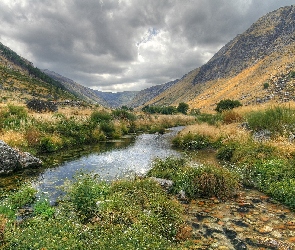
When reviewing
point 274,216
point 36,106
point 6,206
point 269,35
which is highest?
point 269,35

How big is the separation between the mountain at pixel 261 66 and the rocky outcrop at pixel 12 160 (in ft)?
210

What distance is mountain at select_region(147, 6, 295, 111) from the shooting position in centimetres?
8359

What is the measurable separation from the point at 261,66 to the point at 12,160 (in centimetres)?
12998

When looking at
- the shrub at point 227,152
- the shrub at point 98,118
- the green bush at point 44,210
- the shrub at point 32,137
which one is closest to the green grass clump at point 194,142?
the shrub at point 227,152

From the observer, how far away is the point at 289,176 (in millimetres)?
10016

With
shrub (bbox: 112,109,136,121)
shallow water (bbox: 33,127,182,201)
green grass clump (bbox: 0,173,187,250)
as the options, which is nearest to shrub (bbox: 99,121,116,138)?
shallow water (bbox: 33,127,182,201)

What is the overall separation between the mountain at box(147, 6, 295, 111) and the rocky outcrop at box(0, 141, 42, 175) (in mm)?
63911

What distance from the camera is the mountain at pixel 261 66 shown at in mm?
83594

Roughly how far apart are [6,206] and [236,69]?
7190 inches

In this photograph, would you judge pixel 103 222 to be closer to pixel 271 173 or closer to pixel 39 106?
pixel 271 173

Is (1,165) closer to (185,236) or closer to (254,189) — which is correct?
(185,236)

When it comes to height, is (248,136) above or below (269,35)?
below

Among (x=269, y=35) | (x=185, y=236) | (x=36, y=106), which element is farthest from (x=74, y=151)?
(x=269, y=35)

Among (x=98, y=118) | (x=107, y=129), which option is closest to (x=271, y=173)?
(x=107, y=129)
